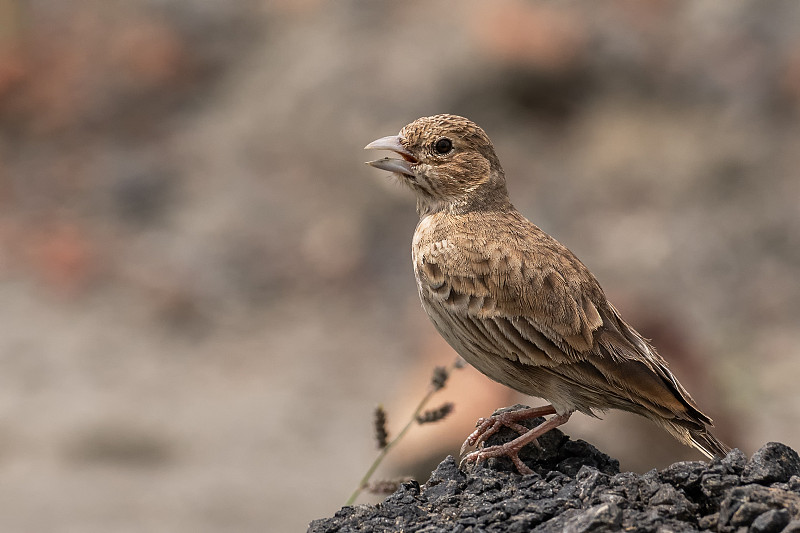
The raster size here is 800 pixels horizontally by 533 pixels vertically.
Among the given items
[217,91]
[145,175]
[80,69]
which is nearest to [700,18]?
[217,91]

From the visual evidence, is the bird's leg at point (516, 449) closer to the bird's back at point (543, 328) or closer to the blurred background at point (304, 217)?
the bird's back at point (543, 328)

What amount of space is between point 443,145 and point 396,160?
0.26 meters

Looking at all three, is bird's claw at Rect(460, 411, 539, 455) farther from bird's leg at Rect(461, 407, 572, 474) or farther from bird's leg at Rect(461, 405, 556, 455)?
bird's leg at Rect(461, 407, 572, 474)

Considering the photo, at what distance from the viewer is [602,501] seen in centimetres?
405

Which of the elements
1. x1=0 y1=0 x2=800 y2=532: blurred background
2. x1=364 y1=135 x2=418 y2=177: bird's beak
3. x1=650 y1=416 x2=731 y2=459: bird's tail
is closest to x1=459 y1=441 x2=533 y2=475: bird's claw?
x1=650 y1=416 x2=731 y2=459: bird's tail

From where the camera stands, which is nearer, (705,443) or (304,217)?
(705,443)

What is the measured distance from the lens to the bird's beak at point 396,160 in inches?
223

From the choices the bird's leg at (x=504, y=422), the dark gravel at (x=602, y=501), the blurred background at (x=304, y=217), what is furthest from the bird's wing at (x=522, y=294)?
the blurred background at (x=304, y=217)

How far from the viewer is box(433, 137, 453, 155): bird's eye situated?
5758 millimetres

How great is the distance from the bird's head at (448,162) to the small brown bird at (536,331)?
7.4 inches

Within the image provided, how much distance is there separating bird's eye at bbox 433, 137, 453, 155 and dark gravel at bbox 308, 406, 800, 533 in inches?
68.3

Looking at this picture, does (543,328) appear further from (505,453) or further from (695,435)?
(695,435)

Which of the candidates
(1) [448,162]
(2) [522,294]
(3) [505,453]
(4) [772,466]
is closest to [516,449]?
(3) [505,453]

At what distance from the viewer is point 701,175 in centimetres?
1489
